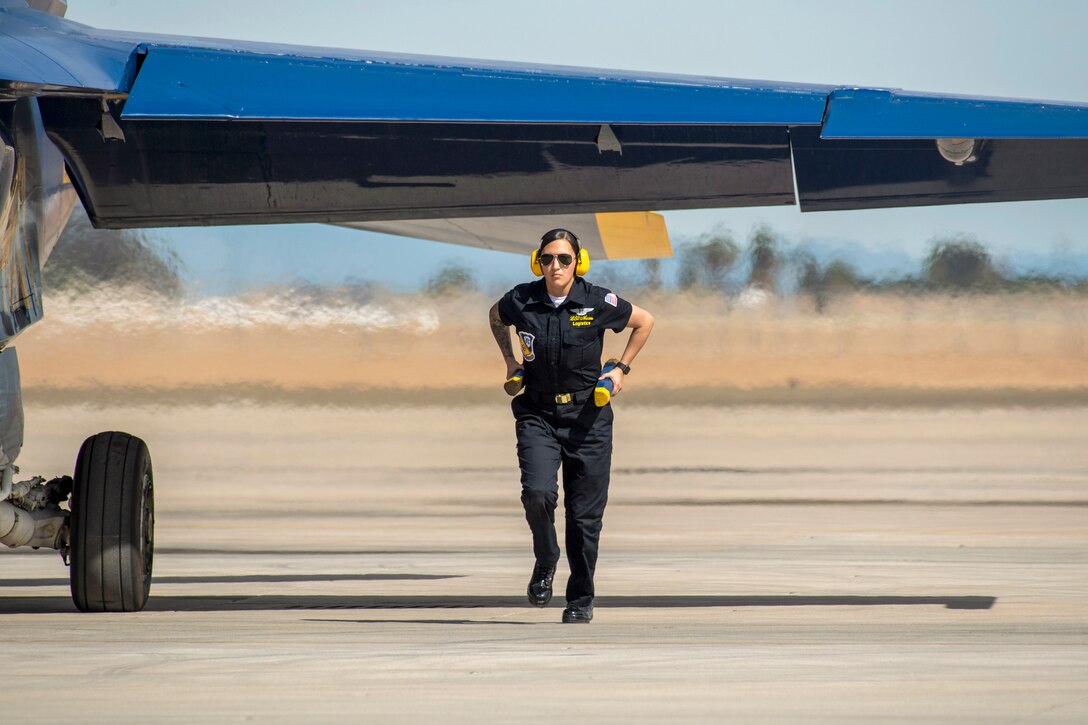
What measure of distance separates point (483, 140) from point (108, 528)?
2.67 m

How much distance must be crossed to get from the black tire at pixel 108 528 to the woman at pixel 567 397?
204 centimetres

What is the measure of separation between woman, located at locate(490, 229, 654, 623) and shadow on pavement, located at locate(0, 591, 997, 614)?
2.99 feet

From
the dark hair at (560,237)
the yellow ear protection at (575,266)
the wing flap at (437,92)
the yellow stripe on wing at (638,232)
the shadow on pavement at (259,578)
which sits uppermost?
the wing flap at (437,92)

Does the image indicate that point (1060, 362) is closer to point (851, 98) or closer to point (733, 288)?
point (733, 288)

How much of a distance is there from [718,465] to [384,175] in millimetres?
14517

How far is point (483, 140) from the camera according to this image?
8625 millimetres

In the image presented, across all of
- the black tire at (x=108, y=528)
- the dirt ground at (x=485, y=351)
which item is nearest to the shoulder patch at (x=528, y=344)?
the black tire at (x=108, y=528)

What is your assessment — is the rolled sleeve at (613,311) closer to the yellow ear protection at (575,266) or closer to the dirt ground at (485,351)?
the yellow ear protection at (575,266)

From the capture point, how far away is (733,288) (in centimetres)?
2880

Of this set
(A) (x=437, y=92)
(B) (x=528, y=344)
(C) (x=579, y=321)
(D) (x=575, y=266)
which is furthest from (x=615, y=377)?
(A) (x=437, y=92)

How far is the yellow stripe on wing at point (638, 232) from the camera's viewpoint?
10922 mm

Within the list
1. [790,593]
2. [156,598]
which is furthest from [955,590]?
[156,598]

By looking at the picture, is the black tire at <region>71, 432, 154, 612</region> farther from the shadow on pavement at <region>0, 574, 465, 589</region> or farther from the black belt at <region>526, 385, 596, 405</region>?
the shadow on pavement at <region>0, 574, 465, 589</region>

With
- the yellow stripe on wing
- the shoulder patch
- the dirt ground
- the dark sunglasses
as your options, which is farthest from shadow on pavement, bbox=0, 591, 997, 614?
the dirt ground
